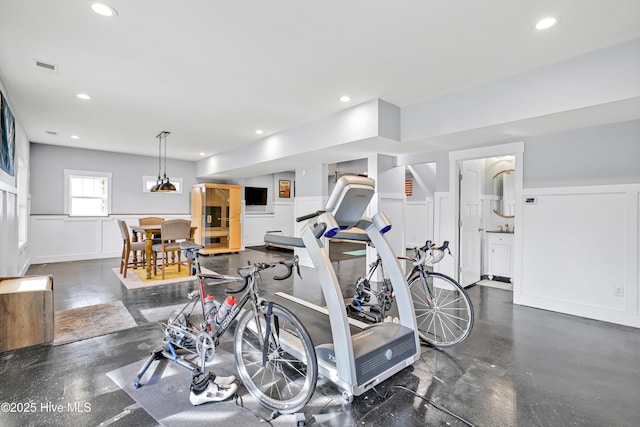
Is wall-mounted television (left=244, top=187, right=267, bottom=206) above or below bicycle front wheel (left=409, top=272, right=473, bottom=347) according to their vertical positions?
above

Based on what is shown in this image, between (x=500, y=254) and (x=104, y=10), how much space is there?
5.89m

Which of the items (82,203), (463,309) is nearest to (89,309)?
(463,309)

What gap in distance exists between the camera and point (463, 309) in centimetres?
362

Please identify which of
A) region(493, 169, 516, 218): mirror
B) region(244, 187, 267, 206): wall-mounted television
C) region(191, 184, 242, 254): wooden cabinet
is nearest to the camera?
region(493, 169, 516, 218): mirror

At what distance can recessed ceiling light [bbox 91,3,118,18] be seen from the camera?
2.16 m

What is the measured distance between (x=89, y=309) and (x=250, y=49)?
138 inches

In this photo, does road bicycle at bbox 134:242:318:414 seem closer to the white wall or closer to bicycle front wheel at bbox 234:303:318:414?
bicycle front wheel at bbox 234:303:318:414

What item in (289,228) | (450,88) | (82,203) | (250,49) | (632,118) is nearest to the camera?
(250,49)

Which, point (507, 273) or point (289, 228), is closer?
point (507, 273)

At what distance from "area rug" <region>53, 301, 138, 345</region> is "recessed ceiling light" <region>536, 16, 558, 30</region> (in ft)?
14.9

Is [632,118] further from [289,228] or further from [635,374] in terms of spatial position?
[289,228]

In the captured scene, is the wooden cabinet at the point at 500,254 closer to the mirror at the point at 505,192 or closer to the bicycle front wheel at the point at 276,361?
the mirror at the point at 505,192

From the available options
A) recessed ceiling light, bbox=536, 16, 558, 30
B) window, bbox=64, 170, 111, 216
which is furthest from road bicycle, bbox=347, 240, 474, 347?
window, bbox=64, 170, 111, 216

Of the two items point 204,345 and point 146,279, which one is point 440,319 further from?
point 146,279
